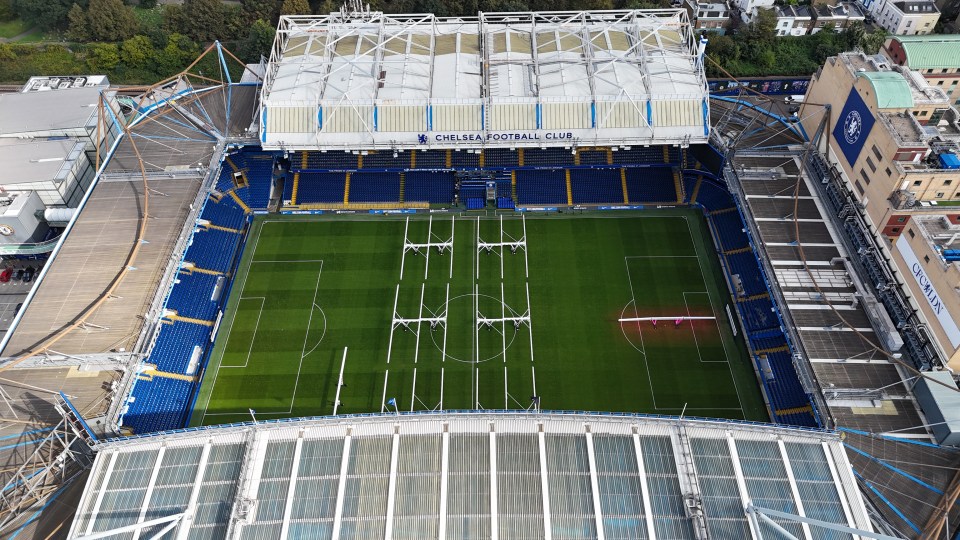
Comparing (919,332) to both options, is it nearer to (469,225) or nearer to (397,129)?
(469,225)

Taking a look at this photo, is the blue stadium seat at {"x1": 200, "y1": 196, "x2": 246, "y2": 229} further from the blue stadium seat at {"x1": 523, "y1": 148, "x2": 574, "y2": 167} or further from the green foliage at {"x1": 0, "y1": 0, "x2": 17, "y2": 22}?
the green foliage at {"x1": 0, "y1": 0, "x2": 17, "y2": 22}

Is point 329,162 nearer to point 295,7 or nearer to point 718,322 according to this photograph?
point 295,7

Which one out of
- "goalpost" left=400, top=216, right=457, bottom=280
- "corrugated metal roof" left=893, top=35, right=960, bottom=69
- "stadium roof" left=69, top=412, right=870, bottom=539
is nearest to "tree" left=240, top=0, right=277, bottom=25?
"goalpost" left=400, top=216, right=457, bottom=280

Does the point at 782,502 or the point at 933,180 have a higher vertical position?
the point at 933,180

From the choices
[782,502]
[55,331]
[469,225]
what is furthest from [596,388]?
[55,331]

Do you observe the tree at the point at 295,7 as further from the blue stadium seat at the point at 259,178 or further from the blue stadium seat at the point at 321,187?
the blue stadium seat at the point at 321,187

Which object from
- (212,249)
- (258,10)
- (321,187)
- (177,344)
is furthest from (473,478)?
(258,10)

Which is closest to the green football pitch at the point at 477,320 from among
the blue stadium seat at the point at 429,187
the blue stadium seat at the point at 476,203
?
the blue stadium seat at the point at 476,203
